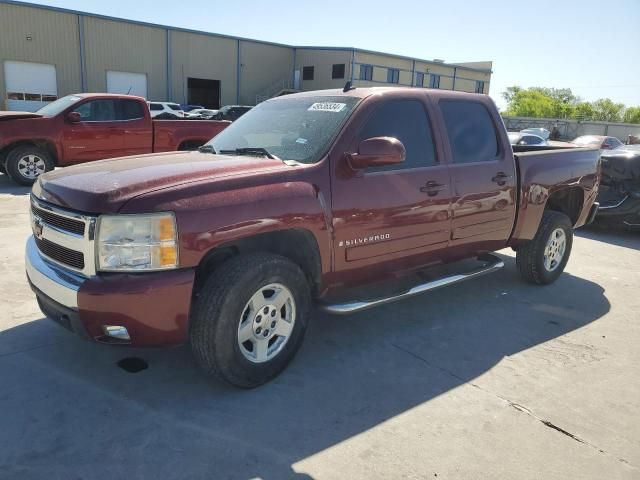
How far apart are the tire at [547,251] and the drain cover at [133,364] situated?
3.82 metres

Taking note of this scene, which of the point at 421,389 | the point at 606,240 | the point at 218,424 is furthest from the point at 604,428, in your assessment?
the point at 606,240

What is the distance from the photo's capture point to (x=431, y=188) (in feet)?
13.3

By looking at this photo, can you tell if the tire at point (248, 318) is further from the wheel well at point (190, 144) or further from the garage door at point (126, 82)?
the garage door at point (126, 82)

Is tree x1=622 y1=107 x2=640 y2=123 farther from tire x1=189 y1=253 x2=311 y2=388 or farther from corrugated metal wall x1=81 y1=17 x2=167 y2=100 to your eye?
tire x1=189 y1=253 x2=311 y2=388

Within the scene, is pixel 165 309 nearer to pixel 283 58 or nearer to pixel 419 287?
pixel 419 287

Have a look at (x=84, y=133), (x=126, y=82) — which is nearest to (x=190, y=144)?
(x=84, y=133)

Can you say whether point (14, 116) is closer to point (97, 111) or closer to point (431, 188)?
point (97, 111)

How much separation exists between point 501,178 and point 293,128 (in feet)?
6.47

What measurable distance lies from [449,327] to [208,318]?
2.24 m

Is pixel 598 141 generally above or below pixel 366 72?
below

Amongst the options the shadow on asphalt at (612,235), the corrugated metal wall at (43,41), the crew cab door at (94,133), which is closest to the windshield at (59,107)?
the crew cab door at (94,133)

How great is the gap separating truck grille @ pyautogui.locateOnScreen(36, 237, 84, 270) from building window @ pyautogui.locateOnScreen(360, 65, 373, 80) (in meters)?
44.3

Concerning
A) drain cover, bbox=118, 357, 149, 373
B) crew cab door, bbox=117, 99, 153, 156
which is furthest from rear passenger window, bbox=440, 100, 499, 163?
crew cab door, bbox=117, 99, 153, 156

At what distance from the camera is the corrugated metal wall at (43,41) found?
96.3 ft
